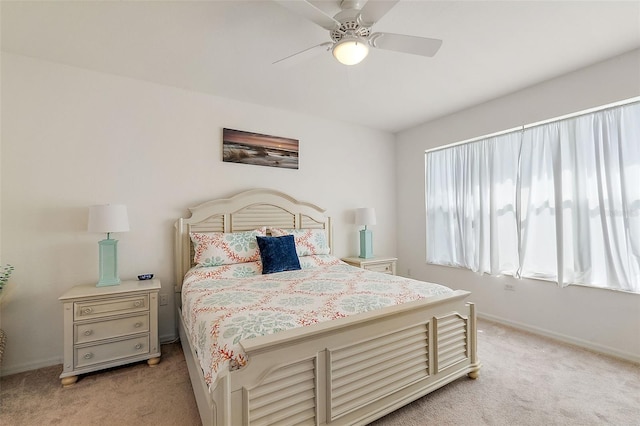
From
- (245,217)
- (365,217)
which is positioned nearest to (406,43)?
(245,217)

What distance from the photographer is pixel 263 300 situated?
1.88m

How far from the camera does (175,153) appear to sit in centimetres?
297

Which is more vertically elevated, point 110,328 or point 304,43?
point 304,43

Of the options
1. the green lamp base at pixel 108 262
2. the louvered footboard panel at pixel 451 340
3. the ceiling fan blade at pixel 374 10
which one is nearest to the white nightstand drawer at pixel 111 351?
the green lamp base at pixel 108 262

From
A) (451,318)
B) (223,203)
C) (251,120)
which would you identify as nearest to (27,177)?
(223,203)

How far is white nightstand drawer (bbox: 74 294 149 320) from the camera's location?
217cm

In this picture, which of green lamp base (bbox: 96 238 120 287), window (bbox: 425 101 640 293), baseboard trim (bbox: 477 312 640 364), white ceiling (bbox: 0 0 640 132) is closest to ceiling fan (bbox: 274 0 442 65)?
white ceiling (bbox: 0 0 640 132)

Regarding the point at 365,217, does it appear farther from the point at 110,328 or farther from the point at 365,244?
the point at 110,328

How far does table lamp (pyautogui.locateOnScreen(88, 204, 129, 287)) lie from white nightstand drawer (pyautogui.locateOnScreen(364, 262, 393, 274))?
2706 millimetres

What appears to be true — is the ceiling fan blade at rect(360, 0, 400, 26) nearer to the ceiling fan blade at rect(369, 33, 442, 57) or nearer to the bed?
the ceiling fan blade at rect(369, 33, 442, 57)

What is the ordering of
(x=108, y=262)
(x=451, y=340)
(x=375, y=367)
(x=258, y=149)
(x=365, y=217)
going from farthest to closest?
1. (x=365, y=217)
2. (x=258, y=149)
3. (x=108, y=262)
4. (x=451, y=340)
5. (x=375, y=367)

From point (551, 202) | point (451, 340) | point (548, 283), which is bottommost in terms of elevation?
point (451, 340)

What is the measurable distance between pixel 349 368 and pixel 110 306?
6.44ft

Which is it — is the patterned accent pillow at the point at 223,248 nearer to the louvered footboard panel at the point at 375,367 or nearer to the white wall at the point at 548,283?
the louvered footboard panel at the point at 375,367
